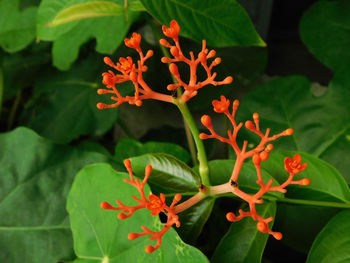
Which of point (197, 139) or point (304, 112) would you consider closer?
point (197, 139)

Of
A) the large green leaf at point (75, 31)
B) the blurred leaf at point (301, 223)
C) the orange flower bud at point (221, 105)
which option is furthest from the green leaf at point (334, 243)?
the large green leaf at point (75, 31)

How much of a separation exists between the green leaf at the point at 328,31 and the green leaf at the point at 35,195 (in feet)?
1.54

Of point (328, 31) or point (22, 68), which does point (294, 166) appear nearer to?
point (328, 31)

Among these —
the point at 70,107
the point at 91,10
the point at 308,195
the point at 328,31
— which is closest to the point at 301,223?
the point at 308,195

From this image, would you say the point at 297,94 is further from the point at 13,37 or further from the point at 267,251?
the point at 13,37

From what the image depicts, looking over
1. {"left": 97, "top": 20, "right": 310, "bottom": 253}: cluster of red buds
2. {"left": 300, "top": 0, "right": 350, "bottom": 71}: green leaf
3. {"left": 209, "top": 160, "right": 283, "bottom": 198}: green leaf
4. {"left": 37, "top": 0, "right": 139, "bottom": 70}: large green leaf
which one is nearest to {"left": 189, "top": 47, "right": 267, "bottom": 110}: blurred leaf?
{"left": 300, "top": 0, "right": 350, "bottom": 71}: green leaf

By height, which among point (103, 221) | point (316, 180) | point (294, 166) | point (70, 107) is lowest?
point (70, 107)

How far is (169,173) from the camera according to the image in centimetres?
56

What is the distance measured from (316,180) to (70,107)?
632mm

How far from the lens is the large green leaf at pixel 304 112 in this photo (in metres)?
0.69

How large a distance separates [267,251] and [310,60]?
459 millimetres

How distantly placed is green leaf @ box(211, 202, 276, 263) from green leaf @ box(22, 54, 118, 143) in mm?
452

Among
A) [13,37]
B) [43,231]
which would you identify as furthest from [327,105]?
[13,37]

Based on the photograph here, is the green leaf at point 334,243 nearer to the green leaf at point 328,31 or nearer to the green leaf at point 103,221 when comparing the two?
the green leaf at point 103,221
